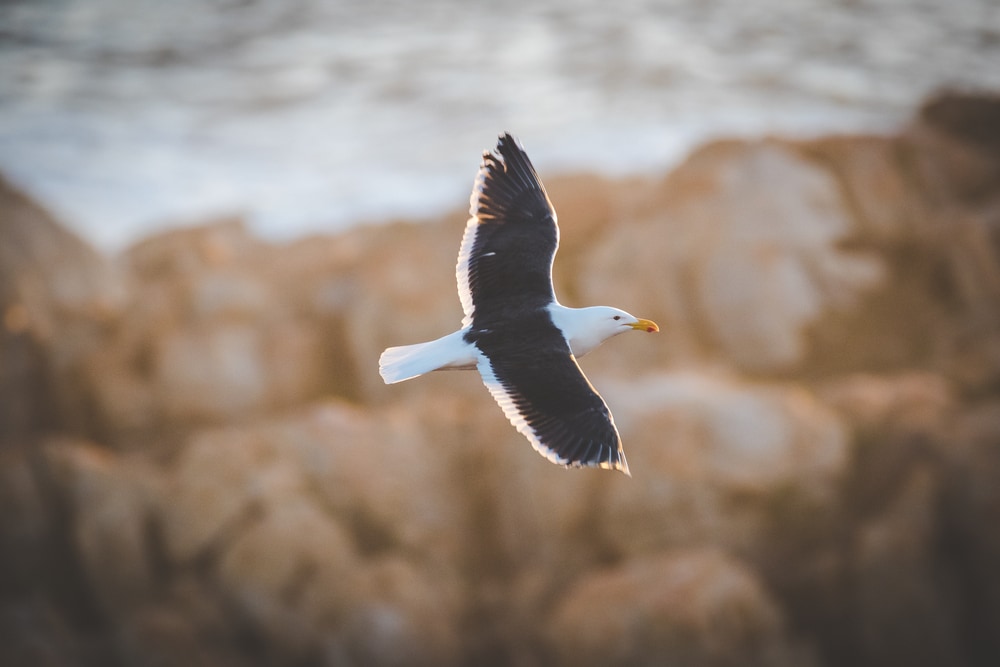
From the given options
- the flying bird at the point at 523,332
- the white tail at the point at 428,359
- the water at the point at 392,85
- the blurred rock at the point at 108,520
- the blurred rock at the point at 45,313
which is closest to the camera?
the flying bird at the point at 523,332

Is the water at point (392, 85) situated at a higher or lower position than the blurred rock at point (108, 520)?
higher

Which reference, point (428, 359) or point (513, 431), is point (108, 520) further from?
point (428, 359)

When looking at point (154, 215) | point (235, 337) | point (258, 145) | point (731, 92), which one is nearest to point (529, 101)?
point (731, 92)

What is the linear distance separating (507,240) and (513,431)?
12.3ft

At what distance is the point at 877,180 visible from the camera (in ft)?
42.9

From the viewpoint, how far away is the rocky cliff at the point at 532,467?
320 inches

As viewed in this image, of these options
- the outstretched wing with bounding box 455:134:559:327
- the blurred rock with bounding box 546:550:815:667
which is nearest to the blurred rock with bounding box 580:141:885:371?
the blurred rock with bounding box 546:550:815:667

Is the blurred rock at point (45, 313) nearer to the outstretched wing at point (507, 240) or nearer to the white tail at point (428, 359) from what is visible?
the outstretched wing at point (507, 240)

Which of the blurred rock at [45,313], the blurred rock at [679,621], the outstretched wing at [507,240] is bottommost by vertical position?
the blurred rock at [679,621]

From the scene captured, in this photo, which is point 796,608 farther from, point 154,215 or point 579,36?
point 579,36

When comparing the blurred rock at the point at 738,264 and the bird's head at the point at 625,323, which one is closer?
the bird's head at the point at 625,323

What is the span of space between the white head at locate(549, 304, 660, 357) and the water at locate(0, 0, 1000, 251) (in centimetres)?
1274

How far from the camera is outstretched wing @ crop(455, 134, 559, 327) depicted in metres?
5.50

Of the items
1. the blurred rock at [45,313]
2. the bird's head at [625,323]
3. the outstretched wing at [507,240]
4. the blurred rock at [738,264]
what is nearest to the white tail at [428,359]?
the outstretched wing at [507,240]
